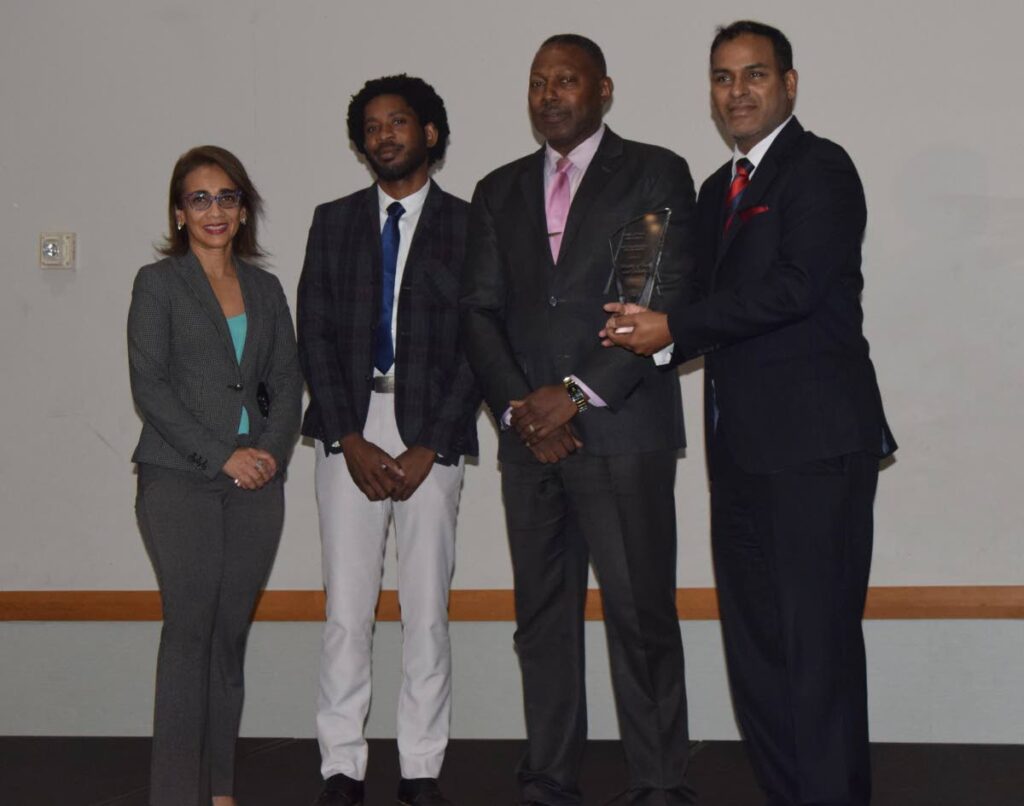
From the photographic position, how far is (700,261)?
3389 mm

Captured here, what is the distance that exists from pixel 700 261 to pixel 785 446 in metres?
0.61

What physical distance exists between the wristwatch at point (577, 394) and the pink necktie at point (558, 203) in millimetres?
377

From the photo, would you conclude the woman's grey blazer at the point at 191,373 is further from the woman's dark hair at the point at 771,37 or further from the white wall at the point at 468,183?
the woman's dark hair at the point at 771,37

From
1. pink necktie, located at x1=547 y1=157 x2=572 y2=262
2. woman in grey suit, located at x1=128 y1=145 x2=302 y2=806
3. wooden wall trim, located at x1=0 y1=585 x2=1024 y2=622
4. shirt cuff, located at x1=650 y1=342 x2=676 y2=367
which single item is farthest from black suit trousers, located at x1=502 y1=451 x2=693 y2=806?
wooden wall trim, located at x1=0 y1=585 x2=1024 y2=622

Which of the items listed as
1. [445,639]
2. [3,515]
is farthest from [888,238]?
[3,515]

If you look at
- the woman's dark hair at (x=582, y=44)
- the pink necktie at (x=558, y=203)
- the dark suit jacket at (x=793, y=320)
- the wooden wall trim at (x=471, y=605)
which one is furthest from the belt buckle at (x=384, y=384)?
the wooden wall trim at (x=471, y=605)

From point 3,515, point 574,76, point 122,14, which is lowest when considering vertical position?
point 3,515

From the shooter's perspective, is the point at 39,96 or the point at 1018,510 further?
the point at 39,96

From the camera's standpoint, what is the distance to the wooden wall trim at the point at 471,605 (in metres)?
4.26

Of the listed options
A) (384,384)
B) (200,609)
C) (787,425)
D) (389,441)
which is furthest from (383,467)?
(787,425)

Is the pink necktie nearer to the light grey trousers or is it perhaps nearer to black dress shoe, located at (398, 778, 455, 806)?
the light grey trousers

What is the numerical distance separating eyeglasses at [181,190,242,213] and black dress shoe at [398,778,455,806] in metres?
1.67

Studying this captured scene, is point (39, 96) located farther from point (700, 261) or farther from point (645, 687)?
point (645, 687)

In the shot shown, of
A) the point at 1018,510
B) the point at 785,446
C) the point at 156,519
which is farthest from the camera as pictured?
the point at 1018,510
